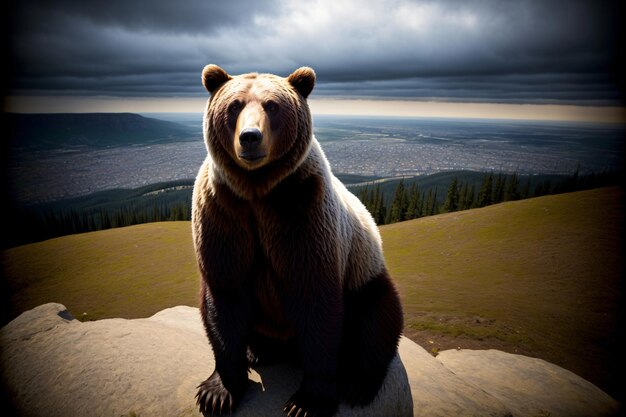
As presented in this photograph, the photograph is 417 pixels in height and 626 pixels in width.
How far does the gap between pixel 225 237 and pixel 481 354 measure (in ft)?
36.5

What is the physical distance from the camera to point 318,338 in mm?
4055

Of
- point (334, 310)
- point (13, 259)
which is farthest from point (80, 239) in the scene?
point (334, 310)

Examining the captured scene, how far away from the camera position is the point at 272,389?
497 cm

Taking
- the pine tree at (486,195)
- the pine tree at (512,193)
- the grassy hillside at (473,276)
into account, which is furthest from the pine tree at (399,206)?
the pine tree at (512,193)

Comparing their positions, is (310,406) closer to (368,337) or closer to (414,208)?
(368,337)

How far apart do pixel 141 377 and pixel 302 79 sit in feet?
16.9

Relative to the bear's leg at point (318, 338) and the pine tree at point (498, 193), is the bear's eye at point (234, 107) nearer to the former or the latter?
→ the bear's leg at point (318, 338)

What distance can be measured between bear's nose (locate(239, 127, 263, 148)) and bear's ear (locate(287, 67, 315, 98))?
3.73 feet

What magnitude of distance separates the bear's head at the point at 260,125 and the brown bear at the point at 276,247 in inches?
0.5

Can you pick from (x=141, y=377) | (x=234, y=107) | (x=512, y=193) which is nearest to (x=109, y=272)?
(x=141, y=377)

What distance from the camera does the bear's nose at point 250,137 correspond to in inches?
122

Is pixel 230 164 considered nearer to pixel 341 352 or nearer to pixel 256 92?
pixel 256 92

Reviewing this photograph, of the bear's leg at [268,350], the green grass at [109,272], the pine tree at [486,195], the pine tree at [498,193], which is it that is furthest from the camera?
the pine tree at [498,193]

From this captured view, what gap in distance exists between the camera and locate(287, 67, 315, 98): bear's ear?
388cm
